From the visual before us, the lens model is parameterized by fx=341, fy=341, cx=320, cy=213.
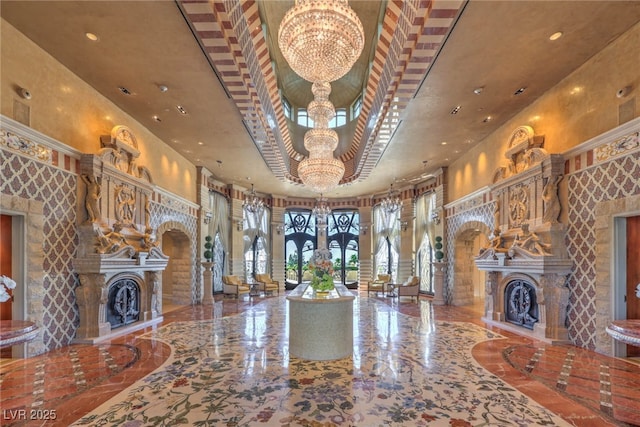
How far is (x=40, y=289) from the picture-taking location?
5340 millimetres

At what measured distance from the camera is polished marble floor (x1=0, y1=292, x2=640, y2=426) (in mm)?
3334

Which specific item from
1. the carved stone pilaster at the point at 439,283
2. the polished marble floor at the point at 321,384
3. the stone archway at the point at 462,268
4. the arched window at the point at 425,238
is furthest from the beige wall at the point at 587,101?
the arched window at the point at 425,238

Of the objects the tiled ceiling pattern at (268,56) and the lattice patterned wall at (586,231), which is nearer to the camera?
the tiled ceiling pattern at (268,56)

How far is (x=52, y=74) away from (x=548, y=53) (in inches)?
308

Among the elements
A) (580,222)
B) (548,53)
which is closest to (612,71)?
(548,53)

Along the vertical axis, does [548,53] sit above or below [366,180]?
above

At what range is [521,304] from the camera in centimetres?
697

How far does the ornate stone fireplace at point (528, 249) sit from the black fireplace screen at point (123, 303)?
7939mm

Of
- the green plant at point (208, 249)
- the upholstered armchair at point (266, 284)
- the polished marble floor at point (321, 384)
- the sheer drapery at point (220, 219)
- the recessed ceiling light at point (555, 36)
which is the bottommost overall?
the upholstered armchair at point (266, 284)

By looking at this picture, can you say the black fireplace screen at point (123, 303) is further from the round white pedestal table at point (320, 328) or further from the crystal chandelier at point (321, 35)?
the crystal chandelier at point (321, 35)

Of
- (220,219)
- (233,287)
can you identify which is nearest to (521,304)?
(233,287)

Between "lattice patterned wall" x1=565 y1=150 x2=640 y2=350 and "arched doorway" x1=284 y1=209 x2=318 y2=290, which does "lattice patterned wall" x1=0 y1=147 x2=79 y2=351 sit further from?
"arched doorway" x1=284 y1=209 x2=318 y2=290

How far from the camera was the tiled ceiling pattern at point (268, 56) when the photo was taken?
434 centimetres

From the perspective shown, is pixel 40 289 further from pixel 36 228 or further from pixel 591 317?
pixel 591 317
